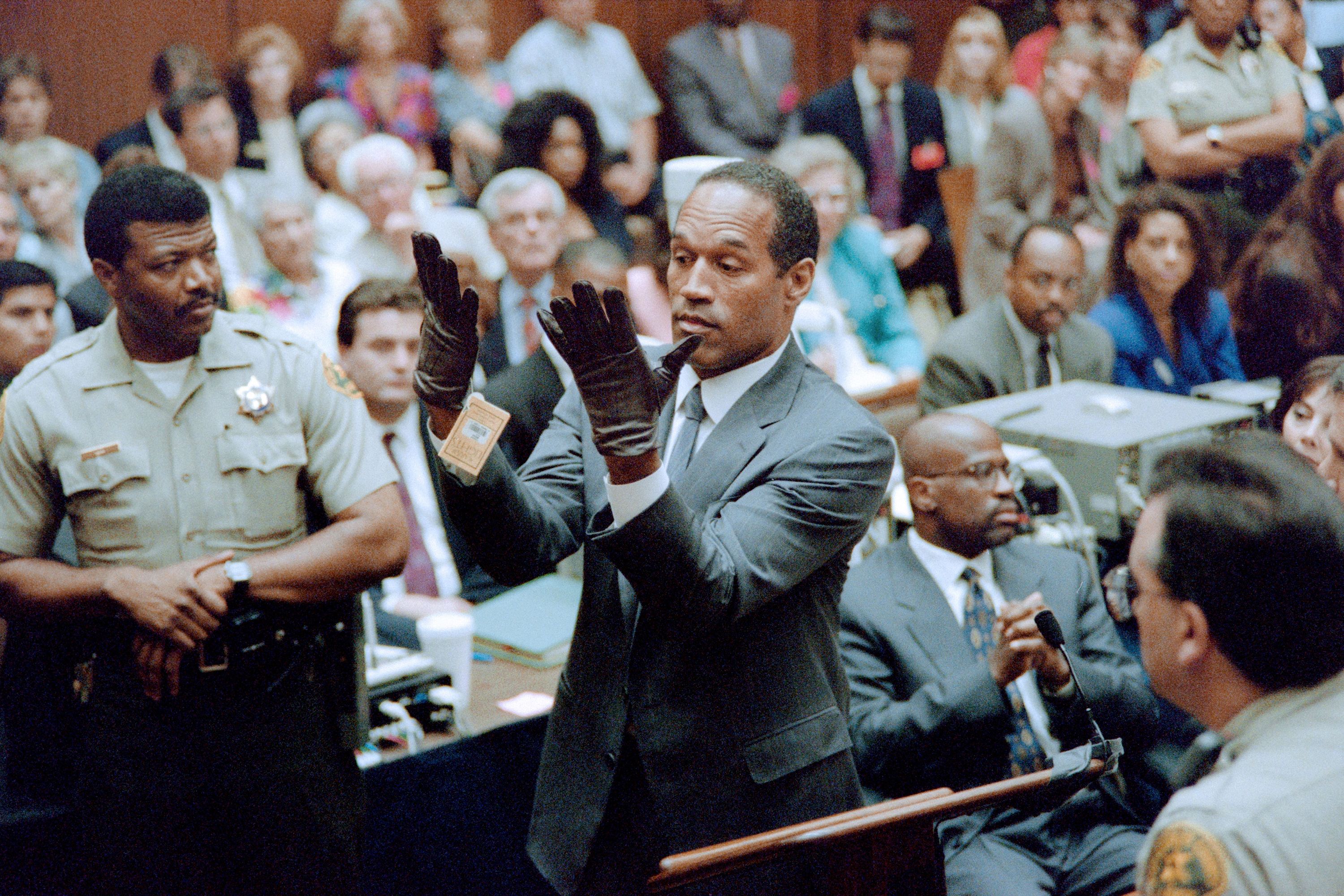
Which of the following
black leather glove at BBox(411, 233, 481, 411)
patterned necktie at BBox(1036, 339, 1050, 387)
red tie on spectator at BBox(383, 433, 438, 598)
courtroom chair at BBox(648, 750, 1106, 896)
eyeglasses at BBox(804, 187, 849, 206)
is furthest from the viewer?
eyeglasses at BBox(804, 187, 849, 206)

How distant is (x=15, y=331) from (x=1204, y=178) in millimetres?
4226

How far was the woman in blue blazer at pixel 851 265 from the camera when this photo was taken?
489 centimetres

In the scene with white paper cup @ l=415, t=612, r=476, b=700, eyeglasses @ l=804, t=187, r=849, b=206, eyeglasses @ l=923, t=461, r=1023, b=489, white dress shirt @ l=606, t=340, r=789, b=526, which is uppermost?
eyeglasses @ l=804, t=187, r=849, b=206

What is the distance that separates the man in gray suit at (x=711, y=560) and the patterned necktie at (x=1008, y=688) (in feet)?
2.90

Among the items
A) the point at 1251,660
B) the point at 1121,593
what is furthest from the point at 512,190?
the point at 1251,660

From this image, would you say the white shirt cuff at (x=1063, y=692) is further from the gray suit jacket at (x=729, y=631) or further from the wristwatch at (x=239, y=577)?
the wristwatch at (x=239, y=577)

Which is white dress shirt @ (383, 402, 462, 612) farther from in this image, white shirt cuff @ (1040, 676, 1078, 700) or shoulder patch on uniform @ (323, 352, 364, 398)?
white shirt cuff @ (1040, 676, 1078, 700)

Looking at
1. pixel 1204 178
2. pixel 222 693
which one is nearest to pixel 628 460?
pixel 222 693

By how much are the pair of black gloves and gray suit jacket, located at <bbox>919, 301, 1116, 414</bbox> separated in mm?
2473

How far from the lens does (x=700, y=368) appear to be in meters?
1.91

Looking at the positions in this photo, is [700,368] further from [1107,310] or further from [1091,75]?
[1091,75]

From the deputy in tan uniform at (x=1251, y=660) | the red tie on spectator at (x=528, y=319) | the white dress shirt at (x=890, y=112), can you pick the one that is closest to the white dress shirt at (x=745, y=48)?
the white dress shirt at (x=890, y=112)

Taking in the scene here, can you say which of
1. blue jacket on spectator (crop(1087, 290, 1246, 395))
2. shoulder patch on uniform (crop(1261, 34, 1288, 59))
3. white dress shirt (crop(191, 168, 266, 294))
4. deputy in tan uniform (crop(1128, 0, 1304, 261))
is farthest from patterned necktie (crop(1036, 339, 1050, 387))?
white dress shirt (crop(191, 168, 266, 294))

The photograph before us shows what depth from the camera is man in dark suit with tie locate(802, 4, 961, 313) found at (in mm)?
6160
